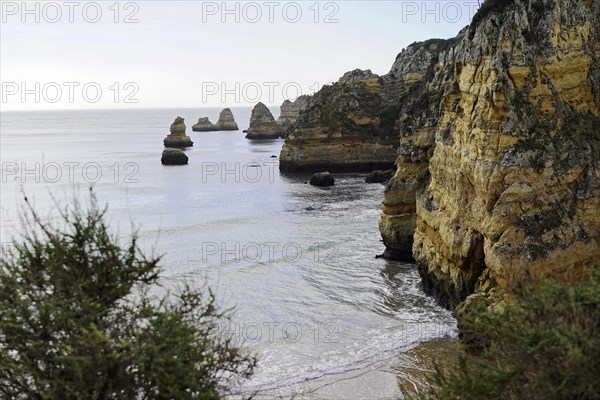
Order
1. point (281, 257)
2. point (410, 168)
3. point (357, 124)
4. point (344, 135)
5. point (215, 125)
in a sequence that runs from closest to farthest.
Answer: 1. point (410, 168)
2. point (281, 257)
3. point (357, 124)
4. point (344, 135)
5. point (215, 125)

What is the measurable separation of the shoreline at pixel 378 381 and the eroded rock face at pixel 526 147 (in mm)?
2435

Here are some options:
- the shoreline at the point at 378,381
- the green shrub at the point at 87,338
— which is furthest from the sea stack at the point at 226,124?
the green shrub at the point at 87,338

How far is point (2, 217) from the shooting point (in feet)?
139

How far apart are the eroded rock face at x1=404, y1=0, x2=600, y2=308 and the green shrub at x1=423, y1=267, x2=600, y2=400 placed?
6978 mm

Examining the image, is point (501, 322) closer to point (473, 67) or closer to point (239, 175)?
point (473, 67)

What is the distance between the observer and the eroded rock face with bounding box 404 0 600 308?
1703 centimetres

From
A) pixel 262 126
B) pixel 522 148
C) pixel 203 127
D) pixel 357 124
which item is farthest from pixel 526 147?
pixel 203 127

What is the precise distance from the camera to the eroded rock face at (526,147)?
55.9 ft

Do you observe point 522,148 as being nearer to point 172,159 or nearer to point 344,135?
point 344,135

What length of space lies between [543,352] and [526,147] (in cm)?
986

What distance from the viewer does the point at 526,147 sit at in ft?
56.9

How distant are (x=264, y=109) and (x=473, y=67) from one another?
11227cm

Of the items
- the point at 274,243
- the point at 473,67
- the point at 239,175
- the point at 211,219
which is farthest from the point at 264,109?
the point at 473,67

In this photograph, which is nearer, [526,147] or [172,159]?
[526,147]
